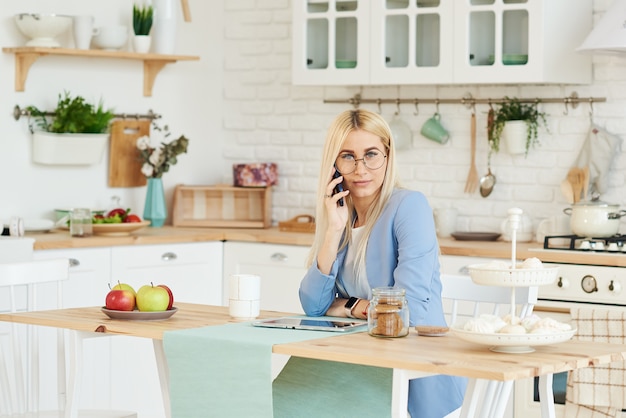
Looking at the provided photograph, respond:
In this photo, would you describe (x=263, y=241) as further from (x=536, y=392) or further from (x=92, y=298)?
(x=536, y=392)

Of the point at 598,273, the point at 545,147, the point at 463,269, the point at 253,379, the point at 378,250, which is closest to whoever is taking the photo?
the point at 253,379

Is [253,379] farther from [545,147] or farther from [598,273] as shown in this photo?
[545,147]

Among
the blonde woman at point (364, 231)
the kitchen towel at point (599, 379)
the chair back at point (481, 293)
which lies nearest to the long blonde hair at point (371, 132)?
the blonde woman at point (364, 231)

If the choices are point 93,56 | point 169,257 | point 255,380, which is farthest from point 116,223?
point 255,380

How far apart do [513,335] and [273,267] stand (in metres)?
2.76

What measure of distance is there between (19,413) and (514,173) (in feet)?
8.23

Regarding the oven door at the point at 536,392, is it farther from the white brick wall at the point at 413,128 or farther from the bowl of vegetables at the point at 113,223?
the bowl of vegetables at the point at 113,223

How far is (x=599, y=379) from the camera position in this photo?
420 centimetres

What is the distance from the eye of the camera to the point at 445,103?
5.30 m

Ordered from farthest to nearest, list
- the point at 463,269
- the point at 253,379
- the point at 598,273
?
the point at 463,269, the point at 598,273, the point at 253,379

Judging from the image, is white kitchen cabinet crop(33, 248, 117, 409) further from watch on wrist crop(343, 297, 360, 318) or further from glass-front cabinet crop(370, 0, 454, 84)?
watch on wrist crop(343, 297, 360, 318)

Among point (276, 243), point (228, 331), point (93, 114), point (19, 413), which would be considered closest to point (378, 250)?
point (228, 331)

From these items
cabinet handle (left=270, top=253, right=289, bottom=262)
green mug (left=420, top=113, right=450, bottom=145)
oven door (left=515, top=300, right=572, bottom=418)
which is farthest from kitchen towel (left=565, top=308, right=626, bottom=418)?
cabinet handle (left=270, top=253, right=289, bottom=262)

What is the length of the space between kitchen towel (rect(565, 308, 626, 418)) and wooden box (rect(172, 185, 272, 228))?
6.32ft
